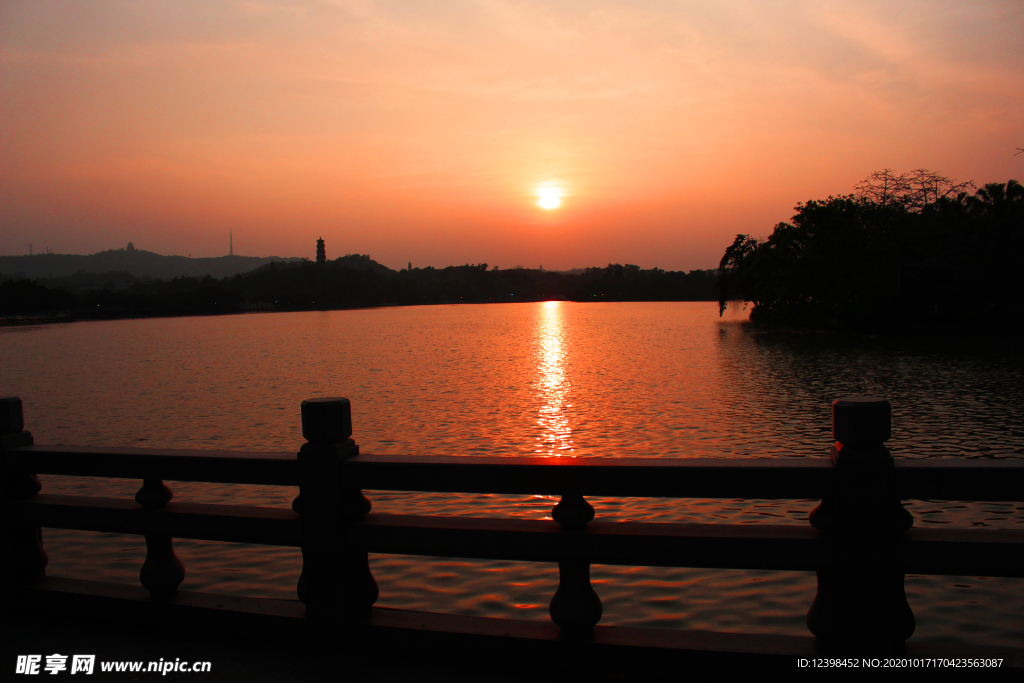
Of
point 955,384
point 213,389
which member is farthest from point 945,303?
point 213,389

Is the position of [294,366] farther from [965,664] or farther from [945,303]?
[945,303]

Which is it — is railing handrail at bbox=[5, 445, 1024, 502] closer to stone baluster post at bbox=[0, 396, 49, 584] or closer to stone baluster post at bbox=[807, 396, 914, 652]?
stone baluster post at bbox=[807, 396, 914, 652]

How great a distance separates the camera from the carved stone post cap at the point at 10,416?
16.0ft

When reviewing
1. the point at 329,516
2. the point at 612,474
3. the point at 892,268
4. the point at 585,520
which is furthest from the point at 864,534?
the point at 892,268

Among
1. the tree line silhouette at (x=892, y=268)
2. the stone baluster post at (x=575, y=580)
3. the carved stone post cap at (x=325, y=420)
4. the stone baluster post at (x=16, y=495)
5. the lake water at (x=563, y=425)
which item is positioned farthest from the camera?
the tree line silhouette at (x=892, y=268)

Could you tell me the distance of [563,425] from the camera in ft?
69.8

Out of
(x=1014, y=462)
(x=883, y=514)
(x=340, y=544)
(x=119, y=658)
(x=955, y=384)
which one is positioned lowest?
(x=955, y=384)

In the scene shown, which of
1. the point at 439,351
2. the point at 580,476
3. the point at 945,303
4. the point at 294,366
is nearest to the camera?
the point at 580,476

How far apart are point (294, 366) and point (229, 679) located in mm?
42831

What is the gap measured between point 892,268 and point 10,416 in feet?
225

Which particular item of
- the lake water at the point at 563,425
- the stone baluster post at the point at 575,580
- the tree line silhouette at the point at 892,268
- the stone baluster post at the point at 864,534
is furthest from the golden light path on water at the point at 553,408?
the tree line silhouette at the point at 892,268

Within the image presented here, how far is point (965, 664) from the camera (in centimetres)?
351

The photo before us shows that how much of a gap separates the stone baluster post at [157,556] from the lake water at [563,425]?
3.52m

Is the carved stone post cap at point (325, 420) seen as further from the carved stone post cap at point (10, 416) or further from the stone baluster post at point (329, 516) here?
the carved stone post cap at point (10, 416)
